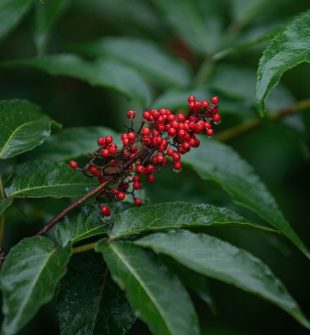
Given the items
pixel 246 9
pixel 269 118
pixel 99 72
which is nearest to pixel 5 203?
pixel 99 72

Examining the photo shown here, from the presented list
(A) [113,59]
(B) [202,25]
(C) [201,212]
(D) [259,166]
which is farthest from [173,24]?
(C) [201,212]

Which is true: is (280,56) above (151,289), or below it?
above

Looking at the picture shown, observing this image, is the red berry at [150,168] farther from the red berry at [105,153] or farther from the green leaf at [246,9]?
the green leaf at [246,9]

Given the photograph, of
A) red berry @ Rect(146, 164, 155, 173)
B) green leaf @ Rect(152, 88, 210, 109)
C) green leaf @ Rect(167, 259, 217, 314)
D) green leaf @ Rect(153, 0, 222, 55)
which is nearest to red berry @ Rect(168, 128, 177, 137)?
red berry @ Rect(146, 164, 155, 173)

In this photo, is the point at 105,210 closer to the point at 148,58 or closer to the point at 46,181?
the point at 46,181

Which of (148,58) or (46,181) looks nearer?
(46,181)

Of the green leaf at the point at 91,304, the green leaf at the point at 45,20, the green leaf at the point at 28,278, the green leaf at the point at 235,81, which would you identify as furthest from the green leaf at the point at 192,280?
the green leaf at the point at 45,20

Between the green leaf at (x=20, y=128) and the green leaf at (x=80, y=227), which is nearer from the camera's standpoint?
the green leaf at (x=80, y=227)
